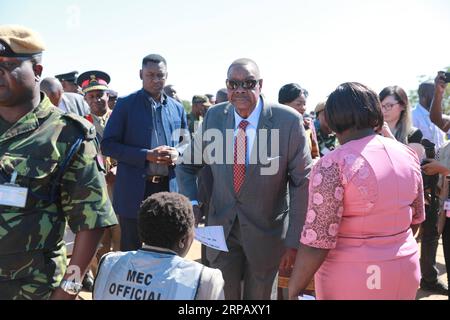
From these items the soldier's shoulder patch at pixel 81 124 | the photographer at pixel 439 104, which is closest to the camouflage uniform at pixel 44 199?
the soldier's shoulder patch at pixel 81 124

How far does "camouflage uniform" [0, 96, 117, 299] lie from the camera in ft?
6.63

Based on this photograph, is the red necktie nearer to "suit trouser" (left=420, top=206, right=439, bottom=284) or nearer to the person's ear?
the person's ear

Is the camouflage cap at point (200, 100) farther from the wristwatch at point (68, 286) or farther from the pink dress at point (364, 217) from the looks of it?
the wristwatch at point (68, 286)

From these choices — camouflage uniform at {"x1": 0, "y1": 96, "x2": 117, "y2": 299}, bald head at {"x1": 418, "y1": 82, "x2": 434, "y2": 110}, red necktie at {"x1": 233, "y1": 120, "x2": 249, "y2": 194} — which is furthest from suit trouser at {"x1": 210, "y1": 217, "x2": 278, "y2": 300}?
bald head at {"x1": 418, "y1": 82, "x2": 434, "y2": 110}

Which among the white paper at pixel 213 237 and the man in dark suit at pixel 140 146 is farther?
the man in dark suit at pixel 140 146

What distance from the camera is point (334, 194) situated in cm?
229

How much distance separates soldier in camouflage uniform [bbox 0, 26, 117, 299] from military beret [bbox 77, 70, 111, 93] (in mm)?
3701

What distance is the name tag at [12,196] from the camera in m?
1.99

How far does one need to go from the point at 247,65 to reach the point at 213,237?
4.05ft

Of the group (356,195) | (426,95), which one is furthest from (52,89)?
(426,95)

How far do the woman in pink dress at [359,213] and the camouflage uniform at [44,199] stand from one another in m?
1.02

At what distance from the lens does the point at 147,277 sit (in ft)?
7.11
